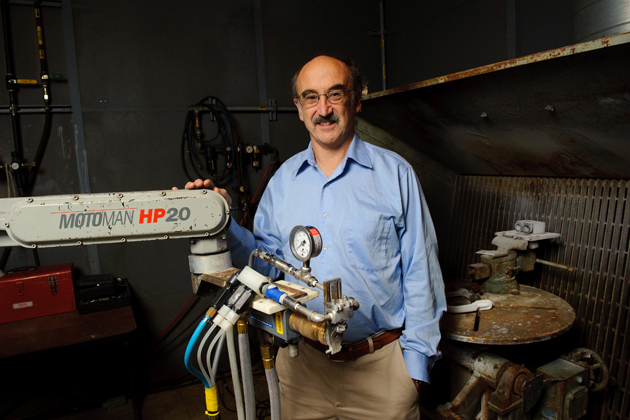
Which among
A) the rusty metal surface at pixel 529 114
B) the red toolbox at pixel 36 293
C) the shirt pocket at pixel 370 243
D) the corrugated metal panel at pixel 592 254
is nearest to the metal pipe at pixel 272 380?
the shirt pocket at pixel 370 243

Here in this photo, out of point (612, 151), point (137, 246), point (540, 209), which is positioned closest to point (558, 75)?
point (612, 151)

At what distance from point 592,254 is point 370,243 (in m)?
1.29

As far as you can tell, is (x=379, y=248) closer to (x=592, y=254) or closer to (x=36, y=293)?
(x=592, y=254)

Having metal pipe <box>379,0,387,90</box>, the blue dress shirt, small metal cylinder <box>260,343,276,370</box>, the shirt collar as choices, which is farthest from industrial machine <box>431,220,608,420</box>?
metal pipe <box>379,0,387,90</box>

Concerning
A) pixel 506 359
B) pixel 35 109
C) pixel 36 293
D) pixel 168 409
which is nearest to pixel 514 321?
pixel 506 359

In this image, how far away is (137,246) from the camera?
2910 mm

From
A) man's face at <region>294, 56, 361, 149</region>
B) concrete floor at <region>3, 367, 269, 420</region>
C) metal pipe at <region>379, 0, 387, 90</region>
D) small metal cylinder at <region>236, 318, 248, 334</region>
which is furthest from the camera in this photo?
metal pipe at <region>379, 0, 387, 90</region>

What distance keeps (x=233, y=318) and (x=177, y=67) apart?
258 cm

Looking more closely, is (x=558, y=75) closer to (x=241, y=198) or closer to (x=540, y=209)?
(x=540, y=209)

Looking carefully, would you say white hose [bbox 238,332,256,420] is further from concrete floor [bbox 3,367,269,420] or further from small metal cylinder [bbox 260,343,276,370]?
concrete floor [bbox 3,367,269,420]

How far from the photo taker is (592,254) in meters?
1.88

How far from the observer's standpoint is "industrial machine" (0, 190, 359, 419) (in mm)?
871

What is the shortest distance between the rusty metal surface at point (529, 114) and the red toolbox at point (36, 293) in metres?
2.15

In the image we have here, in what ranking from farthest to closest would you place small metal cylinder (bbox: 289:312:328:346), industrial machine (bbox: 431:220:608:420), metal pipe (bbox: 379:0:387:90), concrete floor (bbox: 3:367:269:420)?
1. metal pipe (bbox: 379:0:387:90)
2. concrete floor (bbox: 3:367:269:420)
3. industrial machine (bbox: 431:220:608:420)
4. small metal cylinder (bbox: 289:312:328:346)
